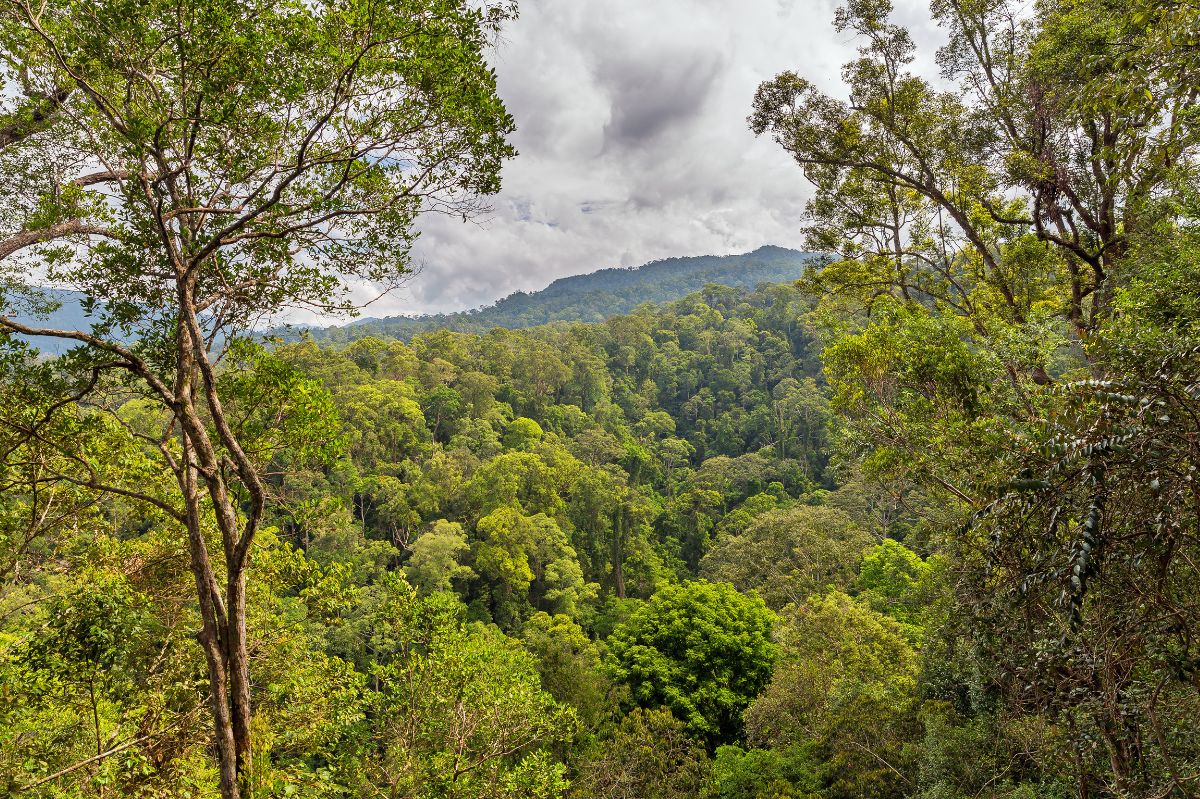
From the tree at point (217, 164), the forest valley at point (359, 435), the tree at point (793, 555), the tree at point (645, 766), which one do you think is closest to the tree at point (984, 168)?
the forest valley at point (359, 435)

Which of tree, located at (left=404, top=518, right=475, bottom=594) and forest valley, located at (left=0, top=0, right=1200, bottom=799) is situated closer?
forest valley, located at (left=0, top=0, right=1200, bottom=799)

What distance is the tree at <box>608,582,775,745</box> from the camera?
16.3m

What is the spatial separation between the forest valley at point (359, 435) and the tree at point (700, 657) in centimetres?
114

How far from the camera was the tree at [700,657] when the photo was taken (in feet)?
53.6

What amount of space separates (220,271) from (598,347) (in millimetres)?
51245

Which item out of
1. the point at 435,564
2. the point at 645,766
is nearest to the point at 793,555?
the point at 645,766

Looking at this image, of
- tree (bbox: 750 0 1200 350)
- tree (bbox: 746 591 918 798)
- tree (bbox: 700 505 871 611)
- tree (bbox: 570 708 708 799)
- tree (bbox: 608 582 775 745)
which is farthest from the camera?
tree (bbox: 700 505 871 611)

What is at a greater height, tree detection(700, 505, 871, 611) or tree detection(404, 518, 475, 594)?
tree detection(404, 518, 475, 594)

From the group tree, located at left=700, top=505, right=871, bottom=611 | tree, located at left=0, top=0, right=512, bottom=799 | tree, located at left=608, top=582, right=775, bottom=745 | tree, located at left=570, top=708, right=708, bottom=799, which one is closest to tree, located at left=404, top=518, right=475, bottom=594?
tree, located at left=608, top=582, right=775, bottom=745

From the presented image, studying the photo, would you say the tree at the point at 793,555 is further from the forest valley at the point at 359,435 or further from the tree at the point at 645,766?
the tree at the point at 645,766

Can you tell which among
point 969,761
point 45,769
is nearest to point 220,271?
point 45,769

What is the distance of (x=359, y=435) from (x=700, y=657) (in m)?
13.0

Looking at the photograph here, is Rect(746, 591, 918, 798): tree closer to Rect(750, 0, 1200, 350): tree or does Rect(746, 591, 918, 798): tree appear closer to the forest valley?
the forest valley

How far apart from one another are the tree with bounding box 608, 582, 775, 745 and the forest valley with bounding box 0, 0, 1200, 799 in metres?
1.14
